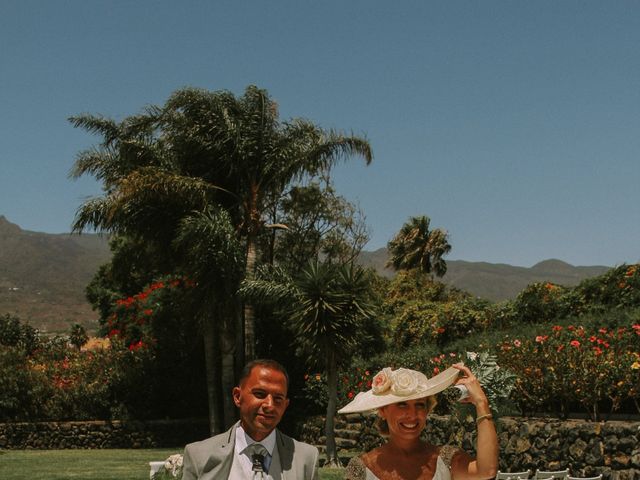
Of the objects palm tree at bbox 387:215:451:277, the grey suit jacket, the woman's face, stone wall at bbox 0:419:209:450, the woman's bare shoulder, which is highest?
palm tree at bbox 387:215:451:277

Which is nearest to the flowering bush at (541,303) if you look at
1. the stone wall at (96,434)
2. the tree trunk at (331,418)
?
the tree trunk at (331,418)

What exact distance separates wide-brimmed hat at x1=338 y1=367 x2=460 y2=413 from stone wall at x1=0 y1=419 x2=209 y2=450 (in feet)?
76.6

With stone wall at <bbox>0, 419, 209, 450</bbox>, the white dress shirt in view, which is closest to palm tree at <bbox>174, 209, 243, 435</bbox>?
stone wall at <bbox>0, 419, 209, 450</bbox>

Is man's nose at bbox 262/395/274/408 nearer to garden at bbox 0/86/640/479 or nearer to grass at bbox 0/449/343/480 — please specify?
grass at bbox 0/449/343/480

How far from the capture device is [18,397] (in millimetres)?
26125

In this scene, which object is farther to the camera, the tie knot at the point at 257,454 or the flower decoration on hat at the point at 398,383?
the flower decoration on hat at the point at 398,383

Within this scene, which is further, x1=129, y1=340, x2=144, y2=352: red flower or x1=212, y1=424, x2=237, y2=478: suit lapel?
x1=129, y1=340, x2=144, y2=352: red flower

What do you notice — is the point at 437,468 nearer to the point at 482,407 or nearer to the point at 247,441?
the point at 482,407

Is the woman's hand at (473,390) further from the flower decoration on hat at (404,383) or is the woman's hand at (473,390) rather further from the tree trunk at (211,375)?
the tree trunk at (211,375)

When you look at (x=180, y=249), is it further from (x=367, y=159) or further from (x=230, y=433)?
(x=230, y=433)

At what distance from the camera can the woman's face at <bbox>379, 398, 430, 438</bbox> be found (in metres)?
3.74

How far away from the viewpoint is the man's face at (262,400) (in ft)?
11.8

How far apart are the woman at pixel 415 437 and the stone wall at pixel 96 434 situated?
918 inches

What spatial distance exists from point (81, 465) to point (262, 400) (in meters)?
17.0
